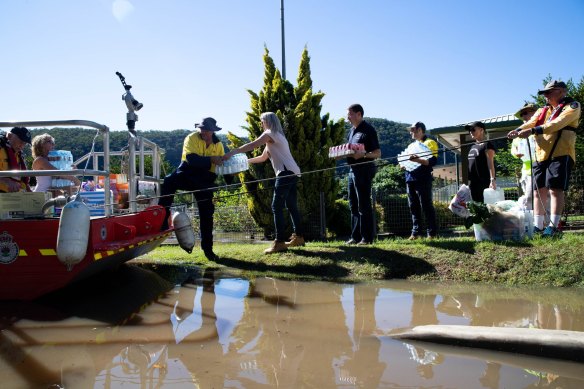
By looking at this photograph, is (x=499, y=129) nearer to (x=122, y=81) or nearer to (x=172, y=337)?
(x=122, y=81)

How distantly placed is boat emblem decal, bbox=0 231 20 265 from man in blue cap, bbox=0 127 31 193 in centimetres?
101

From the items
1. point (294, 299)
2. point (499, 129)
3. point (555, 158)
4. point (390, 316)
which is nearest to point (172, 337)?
point (294, 299)

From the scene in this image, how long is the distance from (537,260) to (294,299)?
97.6 inches

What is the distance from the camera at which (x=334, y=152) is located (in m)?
6.35

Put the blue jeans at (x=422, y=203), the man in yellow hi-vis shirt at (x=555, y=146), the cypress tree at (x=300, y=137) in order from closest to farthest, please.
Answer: the man in yellow hi-vis shirt at (x=555, y=146) < the blue jeans at (x=422, y=203) < the cypress tree at (x=300, y=137)

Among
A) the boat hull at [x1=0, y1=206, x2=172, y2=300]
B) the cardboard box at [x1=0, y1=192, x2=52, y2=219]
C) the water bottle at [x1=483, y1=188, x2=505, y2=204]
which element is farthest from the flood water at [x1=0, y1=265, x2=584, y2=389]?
the water bottle at [x1=483, y1=188, x2=505, y2=204]

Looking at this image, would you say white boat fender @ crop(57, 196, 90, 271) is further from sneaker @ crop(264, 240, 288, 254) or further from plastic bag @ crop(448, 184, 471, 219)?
plastic bag @ crop(448, 184, 471, 219)

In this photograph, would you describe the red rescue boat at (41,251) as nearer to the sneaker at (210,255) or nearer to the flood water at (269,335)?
the flood water at (269,335)

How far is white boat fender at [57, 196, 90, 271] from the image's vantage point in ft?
12.6

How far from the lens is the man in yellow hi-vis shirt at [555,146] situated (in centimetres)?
531

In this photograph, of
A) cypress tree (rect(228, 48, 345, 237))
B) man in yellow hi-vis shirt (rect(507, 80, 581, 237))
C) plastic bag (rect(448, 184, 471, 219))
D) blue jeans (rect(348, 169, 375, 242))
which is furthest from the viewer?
cypress tree (rect(228, 48, 345, 237))

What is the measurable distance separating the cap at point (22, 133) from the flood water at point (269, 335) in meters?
1.81

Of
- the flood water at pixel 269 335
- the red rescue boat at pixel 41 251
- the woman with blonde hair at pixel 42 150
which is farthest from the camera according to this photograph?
the woman with blonde hair at pixel 42 150


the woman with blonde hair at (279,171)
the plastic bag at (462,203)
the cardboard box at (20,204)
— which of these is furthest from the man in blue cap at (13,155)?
the plastic bag at (462,203)
